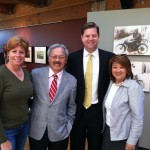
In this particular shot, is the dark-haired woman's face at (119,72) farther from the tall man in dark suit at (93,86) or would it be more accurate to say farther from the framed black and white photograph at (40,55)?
the framed black and white photograph at (40,55)

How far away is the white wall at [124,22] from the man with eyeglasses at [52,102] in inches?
61.6

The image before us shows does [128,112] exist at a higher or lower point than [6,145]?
higher

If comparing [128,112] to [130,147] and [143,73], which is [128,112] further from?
[143,73]

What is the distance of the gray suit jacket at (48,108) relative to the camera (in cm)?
184

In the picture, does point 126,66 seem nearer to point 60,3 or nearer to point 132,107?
point 132,107

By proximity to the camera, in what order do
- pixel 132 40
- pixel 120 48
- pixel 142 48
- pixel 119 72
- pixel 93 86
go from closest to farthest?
1. pixel 119 72
2. pixel 93 86
3. pixel 142 48
4. pixel 132 40
5. pixel 120 48

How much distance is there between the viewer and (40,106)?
186 cm

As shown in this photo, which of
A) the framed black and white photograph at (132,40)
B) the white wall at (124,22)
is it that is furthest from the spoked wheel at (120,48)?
the white wall at (124,22)

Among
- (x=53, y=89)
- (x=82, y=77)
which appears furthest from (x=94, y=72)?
(x=53, y=89)

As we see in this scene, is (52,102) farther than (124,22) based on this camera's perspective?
No

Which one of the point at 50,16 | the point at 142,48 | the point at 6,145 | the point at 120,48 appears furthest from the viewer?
the point at 50,16

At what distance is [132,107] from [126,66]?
35 cm

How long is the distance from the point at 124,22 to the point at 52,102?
1.95 metres

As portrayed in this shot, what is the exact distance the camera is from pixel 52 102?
1838 mm
